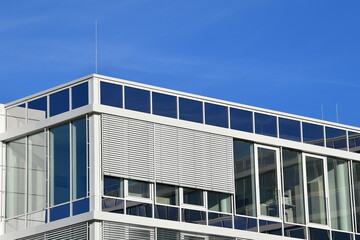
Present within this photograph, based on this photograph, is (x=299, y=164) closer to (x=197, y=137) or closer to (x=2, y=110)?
(x=197, y=137)

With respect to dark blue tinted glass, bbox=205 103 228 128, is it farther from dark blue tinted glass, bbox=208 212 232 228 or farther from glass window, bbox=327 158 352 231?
glass window, bbox=327 158 352 231

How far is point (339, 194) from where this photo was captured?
143ft

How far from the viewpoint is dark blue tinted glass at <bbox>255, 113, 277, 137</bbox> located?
41.6m

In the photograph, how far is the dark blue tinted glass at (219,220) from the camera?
39.2 metres

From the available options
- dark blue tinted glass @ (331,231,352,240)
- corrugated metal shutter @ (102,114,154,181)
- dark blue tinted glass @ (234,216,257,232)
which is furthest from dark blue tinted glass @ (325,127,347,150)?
corrugated metal shutter @ (102,114,154,181)

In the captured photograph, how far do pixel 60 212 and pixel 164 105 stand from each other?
4.96 metres

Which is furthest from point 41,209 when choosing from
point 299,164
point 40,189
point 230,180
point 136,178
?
point 299,164

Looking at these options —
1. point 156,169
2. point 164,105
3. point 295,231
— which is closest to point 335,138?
point 295,231

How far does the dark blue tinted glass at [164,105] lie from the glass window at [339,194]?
23.8 feet

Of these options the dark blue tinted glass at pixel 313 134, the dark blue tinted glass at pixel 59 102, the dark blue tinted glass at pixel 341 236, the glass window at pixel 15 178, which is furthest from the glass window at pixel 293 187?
the glass window at pixel 15 178

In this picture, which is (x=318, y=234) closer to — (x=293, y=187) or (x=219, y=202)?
(x=293, y=187)

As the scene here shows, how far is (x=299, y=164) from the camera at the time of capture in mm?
42406

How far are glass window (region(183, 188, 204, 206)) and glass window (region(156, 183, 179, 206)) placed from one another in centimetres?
35

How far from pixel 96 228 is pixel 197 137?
17.3 ft
